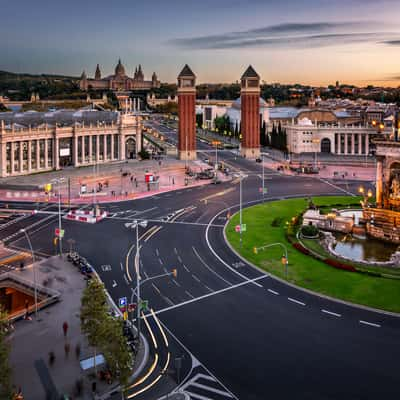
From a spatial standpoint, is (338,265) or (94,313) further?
(338,265)

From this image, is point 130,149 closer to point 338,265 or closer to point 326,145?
point 326,145

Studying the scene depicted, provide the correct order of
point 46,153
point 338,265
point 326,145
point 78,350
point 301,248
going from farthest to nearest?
point 326,145
point 46,153
point 301,248
point 338,265
point 78,350

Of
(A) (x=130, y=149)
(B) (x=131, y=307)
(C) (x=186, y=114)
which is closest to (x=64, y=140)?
(A) (x=130, y=149)

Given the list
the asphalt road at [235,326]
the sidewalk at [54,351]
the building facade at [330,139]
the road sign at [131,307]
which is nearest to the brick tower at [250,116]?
the building facade at [330,139]

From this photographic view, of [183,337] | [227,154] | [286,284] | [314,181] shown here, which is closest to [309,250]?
[286,284]

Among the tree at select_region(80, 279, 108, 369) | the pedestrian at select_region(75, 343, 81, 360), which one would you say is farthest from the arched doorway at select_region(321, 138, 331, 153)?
the tree at select_region(80, 279, 108, 369)

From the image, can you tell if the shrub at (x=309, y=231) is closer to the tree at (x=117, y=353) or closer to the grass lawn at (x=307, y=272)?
the grass lawn at (x=307, y=272)

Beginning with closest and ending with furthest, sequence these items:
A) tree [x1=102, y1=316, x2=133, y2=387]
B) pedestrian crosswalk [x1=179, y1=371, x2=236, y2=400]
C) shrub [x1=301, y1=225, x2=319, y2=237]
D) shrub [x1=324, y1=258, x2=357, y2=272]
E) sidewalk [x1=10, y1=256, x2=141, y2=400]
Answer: tree [x1=102, y1=316, x2=133, y2=387] < pedestrian crosswalk [x1=179, y1=371, x2=236, y2=400] < sidewalk [x1=10, y1=256, x2=141, y2=400] < shrub [x1=324, y1=258, x2=357, y2=272] < shrub [x1=301, y1=225, x2=319, y2=237]

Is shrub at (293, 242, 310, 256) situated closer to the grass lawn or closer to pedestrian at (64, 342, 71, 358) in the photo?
the grass lawn

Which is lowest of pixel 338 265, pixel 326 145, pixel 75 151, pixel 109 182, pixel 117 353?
pixel 338 265
